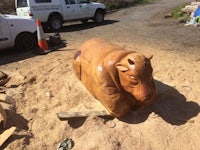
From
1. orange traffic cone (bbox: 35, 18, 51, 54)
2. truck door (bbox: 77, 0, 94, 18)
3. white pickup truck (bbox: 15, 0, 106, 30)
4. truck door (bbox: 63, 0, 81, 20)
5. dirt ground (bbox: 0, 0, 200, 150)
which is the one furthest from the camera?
truck door (bbox: 77, 0, 94, 18)

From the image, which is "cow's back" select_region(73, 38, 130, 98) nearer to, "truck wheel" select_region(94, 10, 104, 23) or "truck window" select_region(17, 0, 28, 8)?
"truck window" select_region(17, 0, 28, 8)

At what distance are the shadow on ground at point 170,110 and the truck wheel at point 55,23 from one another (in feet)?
31.9

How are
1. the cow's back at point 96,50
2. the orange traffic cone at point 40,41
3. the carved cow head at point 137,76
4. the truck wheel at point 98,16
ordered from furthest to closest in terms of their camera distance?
1. the truck wheel at point 98,16
2. the orange traffic cone at point 40,41
3. the cow's back at point 96,50
4. the carved cow head at point 137,76

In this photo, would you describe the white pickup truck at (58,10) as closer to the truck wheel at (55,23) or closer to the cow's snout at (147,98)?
the truck wheel at (55,23)

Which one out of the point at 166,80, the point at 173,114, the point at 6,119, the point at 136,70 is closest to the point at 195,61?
the point at 166,80

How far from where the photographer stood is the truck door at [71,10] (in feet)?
47.4

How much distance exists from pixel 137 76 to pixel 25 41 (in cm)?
633

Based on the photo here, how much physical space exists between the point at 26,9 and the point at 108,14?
7860mm

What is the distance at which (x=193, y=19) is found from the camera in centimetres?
1266

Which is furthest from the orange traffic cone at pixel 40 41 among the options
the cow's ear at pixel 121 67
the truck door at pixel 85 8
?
the truck door at pixel 85 8

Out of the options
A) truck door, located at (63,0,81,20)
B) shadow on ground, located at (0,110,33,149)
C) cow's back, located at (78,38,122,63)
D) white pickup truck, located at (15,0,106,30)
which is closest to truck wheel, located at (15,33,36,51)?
white pickup truck, located at (15,0,106,30)

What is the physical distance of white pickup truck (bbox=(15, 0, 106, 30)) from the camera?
13273 millimetres

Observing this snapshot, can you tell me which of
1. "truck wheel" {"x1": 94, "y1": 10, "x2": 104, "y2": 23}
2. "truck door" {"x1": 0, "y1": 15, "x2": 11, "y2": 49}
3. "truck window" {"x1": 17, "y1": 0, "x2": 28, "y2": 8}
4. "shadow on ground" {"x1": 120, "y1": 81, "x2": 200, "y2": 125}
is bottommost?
"truck wheel" {"x1": 94, "y1": 10, "x2": 104, "y2": 23}

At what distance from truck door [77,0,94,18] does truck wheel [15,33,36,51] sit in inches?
225
